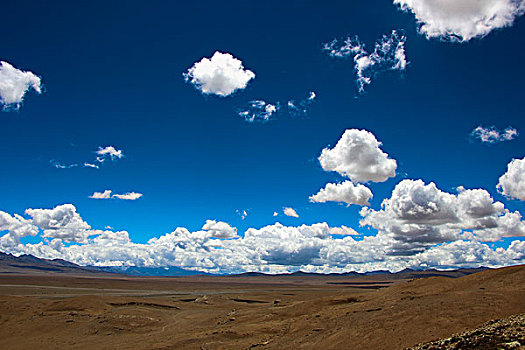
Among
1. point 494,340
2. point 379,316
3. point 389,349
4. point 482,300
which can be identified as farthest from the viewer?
point 379,316

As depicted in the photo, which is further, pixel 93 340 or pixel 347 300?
pixel 347 300

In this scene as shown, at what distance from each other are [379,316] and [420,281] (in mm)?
18048

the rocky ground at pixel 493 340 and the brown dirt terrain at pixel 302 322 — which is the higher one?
the rocky ground at pixel 493 340

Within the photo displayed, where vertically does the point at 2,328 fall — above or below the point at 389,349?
below

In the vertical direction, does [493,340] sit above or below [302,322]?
above

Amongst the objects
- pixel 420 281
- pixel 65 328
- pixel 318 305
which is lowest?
pixel 65 328

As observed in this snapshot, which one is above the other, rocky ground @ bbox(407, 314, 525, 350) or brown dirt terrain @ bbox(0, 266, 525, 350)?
rocky ground @ bbox(407, 314, 525, 350)

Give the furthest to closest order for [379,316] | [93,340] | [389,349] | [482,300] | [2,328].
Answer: [2,328], [93,340], [379,316], [482,300], [389,349]

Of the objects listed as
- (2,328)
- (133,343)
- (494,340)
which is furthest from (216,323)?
(494,340)

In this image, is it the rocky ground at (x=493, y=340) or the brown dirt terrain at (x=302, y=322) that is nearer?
the rocky ground at (x=493, y=340)

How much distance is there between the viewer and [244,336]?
30594 millimetres

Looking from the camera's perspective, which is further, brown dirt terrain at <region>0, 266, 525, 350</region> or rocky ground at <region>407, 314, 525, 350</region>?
brown dirt terrain at <region>0, 266, 525, 350</region>

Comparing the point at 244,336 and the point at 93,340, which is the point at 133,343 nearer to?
the point at 93,340

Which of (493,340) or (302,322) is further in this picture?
(302,322)
